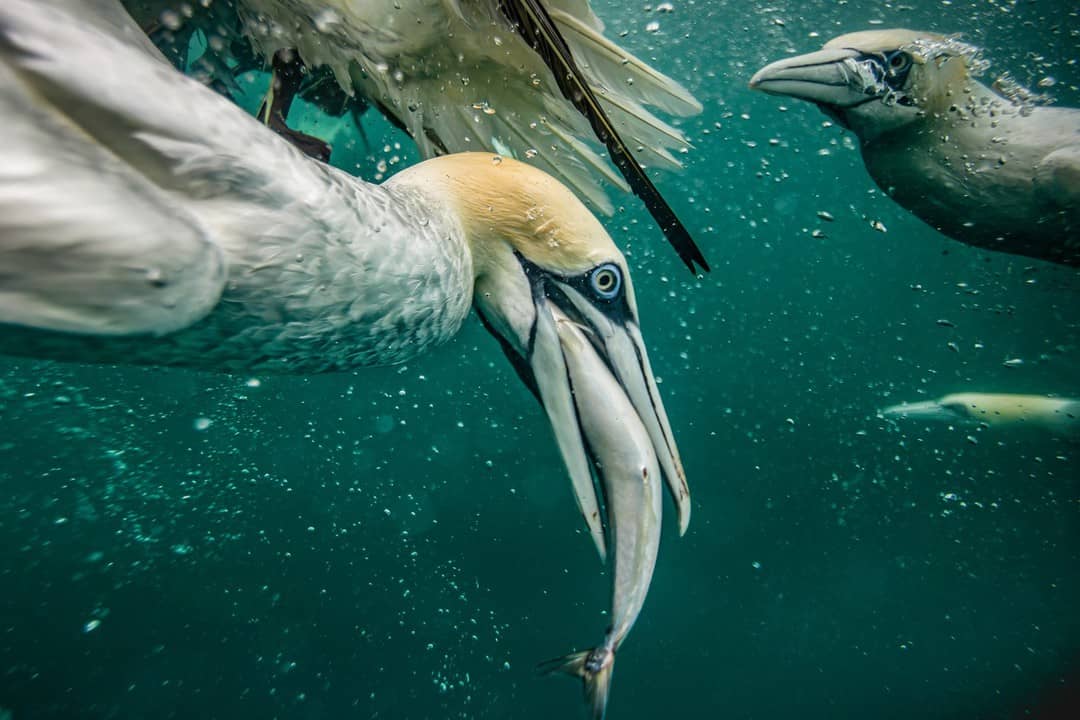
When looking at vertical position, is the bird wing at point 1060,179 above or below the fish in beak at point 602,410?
above

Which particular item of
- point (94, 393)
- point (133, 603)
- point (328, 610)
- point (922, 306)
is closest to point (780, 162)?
point (922, 306)

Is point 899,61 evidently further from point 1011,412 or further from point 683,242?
point 1011,412

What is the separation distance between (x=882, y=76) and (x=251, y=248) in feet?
10.1

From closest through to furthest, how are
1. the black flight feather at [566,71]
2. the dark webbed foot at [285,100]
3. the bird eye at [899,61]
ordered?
the black flight feather at [566,71] < the dark webbed foot at [285,100] < the bird eye at [899,61]

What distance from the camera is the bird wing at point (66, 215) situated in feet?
2.32

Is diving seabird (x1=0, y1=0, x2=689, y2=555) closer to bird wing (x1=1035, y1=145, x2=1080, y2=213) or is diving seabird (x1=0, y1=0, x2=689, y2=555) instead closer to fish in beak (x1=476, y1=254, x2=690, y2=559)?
fish in beak (x1=476, y1=254, x2=690, y2=559)

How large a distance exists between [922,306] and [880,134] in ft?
→ 49.2

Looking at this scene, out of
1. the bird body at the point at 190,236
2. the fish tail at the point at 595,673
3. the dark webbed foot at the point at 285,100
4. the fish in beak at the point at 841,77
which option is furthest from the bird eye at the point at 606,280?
the fish in beak at the point at 841,77

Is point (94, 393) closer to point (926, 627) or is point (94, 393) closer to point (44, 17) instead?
point (44, 17)

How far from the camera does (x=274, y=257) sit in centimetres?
107

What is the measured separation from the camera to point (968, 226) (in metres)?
3.00

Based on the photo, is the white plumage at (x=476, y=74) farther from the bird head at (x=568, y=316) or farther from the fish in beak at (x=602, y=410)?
the fish in beak at (x=602, y=410)

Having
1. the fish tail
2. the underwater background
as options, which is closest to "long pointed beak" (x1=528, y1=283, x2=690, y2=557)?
the fish tail

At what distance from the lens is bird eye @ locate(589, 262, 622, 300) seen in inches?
63.4
